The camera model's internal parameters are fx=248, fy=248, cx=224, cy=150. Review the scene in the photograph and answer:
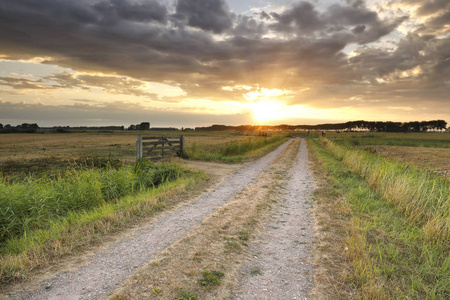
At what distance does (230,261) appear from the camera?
4.72 metres

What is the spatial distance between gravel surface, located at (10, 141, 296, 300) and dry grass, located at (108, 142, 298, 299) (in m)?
0.28

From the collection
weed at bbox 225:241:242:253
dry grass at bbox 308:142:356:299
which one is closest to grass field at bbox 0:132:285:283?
weed at bbox 225:241:242:253

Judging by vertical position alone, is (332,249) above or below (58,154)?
above

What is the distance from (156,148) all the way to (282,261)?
14979mm

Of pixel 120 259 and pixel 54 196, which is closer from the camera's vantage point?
pixel 120 259

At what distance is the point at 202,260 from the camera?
15.5 feet

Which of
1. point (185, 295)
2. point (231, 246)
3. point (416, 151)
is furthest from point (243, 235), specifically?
point (416, 151)

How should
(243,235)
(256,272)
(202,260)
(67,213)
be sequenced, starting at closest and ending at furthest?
(256,272), (202,260), (243,235), (67,213)

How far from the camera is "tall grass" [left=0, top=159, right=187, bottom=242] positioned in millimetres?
6554

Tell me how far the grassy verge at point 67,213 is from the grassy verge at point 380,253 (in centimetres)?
501

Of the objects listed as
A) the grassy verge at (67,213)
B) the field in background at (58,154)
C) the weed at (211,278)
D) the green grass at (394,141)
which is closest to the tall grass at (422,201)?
the weed at (211,278)

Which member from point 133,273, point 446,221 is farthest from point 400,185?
point 133,273

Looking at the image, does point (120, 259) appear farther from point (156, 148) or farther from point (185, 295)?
point (156, 148)

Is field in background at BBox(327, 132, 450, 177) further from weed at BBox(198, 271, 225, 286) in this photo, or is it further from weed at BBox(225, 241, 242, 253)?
A: weed at BBox(198, 271, 225, 286)
